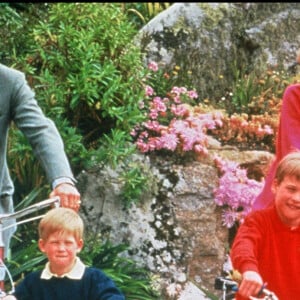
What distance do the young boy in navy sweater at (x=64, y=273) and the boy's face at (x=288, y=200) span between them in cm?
74

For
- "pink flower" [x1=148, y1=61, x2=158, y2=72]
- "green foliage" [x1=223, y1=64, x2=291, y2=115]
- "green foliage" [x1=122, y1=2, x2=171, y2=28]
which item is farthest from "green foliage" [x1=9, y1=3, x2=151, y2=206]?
"green foliage" [x1=122, y1=2, x2=171, y2=28]

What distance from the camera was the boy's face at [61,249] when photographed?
13.8 ft

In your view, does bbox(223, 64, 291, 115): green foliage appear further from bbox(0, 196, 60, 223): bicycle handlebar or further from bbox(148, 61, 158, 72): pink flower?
bbox(0, 196, 60, 223): bicycle handlebar

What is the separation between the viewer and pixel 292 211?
4.43m

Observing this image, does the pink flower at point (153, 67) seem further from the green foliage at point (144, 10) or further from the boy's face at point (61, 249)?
the boy's face at point (61, 249)

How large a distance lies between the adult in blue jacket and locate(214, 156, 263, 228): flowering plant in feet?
9.19

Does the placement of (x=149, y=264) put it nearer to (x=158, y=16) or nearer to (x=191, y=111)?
(x=191, y=111)

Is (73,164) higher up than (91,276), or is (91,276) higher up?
(91,276)

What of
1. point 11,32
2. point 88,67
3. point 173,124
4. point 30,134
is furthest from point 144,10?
point 30,134

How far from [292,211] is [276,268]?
252 mm

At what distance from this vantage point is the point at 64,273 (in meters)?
4.28

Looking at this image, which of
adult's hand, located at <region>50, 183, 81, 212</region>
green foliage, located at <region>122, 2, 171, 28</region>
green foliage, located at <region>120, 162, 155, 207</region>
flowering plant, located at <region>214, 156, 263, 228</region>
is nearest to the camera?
adult's hand, located at <region>50, 183, 81, 212</region>

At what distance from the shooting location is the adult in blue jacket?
434 cm

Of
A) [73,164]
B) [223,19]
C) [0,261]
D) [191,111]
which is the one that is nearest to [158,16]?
[223,19]
